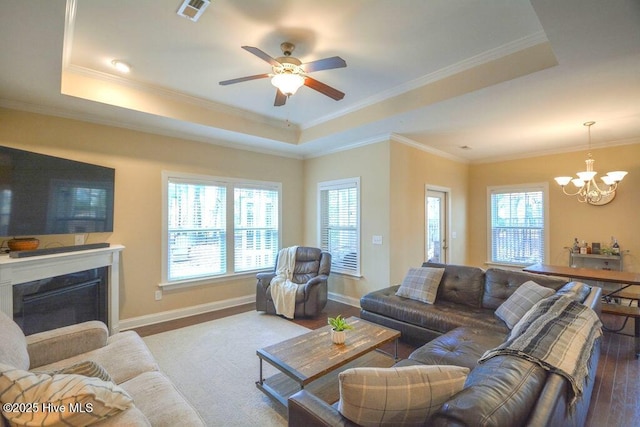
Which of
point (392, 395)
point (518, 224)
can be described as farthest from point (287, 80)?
point (518, 224)

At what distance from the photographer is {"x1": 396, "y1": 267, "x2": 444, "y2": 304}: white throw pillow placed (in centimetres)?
327

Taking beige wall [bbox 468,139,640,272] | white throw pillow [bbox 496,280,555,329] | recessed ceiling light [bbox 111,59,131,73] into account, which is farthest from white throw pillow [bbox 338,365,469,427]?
beige wall [bbox 468,139,640,272]

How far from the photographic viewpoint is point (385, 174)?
14.5 feet

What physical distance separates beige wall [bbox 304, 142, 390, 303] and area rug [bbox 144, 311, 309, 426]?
138cm

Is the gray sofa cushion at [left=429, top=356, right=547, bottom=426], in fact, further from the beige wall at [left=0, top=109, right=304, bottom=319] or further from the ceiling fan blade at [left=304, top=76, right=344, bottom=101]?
the beige wall at [left=0, top=109, right=304, bottom=319]

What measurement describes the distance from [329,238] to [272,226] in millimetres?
1087

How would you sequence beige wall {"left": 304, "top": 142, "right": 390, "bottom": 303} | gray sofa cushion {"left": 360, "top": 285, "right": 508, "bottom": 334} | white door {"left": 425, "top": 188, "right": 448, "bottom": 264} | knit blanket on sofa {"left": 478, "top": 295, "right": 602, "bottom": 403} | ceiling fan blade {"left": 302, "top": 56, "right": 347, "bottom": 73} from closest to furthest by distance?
knit blanket on sofa {"left": 478, "top": 295, "right": 602, "bottom": 403} → ceiling fan blade {"left": 302, "top": 56, "right": 347, "bottom": 73} → gray sofa cushion {"left": 360, "top": 285, "right": 508, "bottom": 334} → beige wall {"left": 304, "top": 142, "right": 390, "bottom": 303} → white door {"left": 425, "top": 188, "right": 448, "bottom": 264}

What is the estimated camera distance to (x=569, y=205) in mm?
5195

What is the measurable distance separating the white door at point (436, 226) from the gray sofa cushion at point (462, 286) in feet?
5.76

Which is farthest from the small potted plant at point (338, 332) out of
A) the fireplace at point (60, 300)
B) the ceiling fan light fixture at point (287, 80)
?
the fireplace at point (60, 300)

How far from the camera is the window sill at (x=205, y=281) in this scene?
13.6ft

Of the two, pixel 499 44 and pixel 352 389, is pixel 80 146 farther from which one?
pixel 499 44

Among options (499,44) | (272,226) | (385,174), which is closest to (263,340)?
(272,226)

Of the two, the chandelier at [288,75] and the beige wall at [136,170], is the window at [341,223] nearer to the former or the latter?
the beige wall at [136,170]
